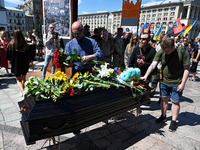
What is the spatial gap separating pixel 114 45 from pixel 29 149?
4.45m

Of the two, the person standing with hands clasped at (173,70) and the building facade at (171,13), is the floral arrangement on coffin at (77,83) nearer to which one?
the person standing with hands clasped at (173,70)

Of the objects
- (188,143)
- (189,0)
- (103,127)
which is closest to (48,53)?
(103,127)

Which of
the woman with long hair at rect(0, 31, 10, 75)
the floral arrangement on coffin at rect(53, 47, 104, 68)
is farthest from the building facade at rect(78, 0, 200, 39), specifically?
the floral arrangement on coffin at rect(53, 47, 104, 68)

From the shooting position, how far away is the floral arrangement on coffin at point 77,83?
1.73 metres

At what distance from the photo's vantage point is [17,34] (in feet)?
11.3

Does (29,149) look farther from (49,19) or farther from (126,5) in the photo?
(126,5)

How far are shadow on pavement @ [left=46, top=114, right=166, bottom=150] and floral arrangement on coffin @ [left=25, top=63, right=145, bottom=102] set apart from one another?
890mm

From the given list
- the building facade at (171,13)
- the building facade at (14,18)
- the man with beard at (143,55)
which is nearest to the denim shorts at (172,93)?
the man with beard at (143,55)

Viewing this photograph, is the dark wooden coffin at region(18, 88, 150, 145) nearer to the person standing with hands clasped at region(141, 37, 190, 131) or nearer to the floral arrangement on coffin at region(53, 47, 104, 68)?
the floral arrangement on coffin at region(53, 47, 104, 68)

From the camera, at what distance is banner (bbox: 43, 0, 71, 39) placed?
4457 millimetres

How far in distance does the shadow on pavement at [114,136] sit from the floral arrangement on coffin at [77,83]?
0.89 metres

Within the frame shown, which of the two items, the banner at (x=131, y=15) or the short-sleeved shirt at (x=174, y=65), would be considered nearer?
the short-sleeved shirt at (x=174, y=65)

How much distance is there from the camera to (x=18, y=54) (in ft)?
12.0

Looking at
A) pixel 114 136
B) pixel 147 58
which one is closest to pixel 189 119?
pixel 147 58
